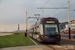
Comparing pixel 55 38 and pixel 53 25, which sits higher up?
pixel 53 25

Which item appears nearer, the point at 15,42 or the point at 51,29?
the point at 51,29

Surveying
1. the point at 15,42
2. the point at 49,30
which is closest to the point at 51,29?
the point at 49,30

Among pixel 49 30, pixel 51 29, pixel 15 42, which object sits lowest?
pixel 15 42

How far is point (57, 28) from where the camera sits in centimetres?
1673

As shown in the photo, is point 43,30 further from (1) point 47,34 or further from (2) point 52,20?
(2) point 52,20

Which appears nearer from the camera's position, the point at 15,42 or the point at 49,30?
the point at 49,30

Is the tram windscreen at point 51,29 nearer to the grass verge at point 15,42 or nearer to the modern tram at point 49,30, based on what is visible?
the modern tram at point 49,30

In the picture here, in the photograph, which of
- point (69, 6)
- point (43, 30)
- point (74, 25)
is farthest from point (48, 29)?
point (74, 25)

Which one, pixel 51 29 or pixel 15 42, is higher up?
pixel 51 29

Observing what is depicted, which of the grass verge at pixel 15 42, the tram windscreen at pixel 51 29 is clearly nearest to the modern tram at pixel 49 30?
the tram windscreen at pixel 51 29

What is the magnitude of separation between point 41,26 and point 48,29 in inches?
42.2

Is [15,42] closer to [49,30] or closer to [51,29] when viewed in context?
[49,30]

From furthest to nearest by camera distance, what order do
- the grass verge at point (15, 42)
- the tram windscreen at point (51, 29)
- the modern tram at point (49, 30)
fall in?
the grass verge at point (15, 42)
the tram windscreen at point (51, 29)
the modern tram at point (49, 30)

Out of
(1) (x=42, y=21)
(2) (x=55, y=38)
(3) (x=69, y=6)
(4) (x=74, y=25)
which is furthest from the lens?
(4) (x=74, y=25)
